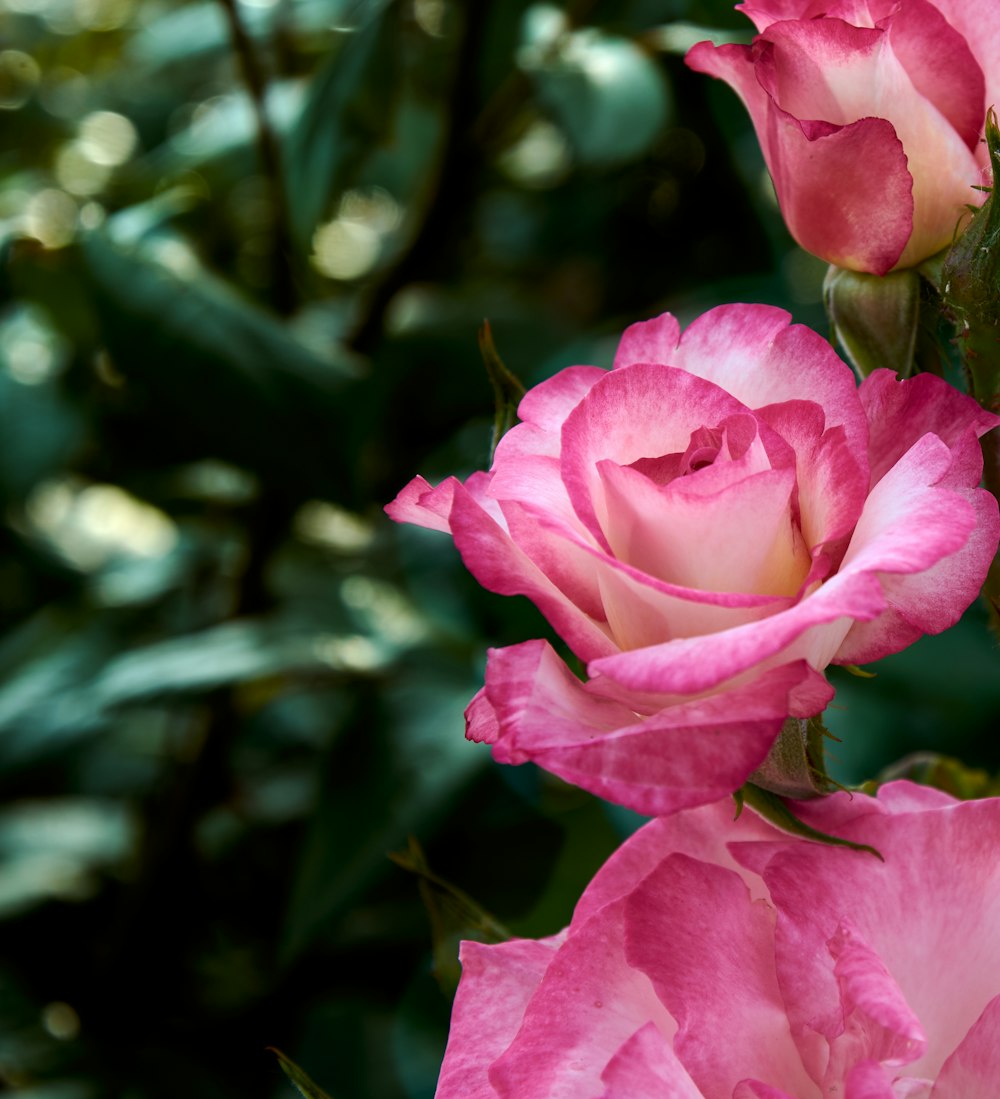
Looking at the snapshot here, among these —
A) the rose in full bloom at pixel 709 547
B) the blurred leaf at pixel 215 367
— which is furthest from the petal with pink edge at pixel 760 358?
the blurred leaf at pixel 215 367

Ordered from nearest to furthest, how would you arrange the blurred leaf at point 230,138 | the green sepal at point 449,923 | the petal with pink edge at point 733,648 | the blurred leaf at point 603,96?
the petal with pink edge at point 733,648 → the green sepal at point 449,923 → the blurred leaf at point 603,96 → the blurred leaf at point 230,138

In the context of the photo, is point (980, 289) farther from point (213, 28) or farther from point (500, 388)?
point (213, 28)

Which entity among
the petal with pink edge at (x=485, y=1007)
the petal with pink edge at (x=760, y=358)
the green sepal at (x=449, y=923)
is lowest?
the green sepal at (x=449, y=923)

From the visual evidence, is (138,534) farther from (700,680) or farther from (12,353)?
(700,680)

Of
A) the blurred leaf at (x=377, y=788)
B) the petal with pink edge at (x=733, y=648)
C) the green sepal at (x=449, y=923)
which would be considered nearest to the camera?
the petal with pink edge at (x=733, y=648)

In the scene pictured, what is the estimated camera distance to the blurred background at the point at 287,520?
61cm

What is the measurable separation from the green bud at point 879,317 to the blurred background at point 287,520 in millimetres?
239

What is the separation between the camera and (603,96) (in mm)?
669

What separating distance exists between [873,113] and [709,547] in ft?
0.38

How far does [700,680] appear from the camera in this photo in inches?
7.1

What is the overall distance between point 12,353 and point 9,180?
0.20 m

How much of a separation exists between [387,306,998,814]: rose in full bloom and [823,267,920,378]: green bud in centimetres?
4

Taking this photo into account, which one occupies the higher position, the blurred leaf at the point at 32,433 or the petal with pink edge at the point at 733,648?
the petal with pink edge at the point at 733,648

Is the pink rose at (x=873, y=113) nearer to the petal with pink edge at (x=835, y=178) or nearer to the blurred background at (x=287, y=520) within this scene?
the petal with pink edge at (x=835, y=178)
